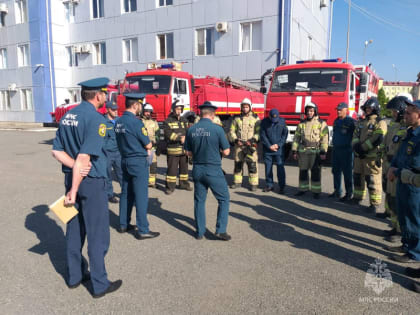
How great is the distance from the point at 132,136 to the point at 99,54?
2252 centimetres

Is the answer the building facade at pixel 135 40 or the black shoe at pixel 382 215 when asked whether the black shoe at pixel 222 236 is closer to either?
the black shoe at pixel 382 215

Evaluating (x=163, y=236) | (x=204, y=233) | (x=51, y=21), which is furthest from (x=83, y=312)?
(x=51, y=21)

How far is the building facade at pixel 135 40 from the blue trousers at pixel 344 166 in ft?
35.6

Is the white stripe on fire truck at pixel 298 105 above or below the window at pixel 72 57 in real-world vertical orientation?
below

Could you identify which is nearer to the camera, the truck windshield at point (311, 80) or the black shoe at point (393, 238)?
the black shoe at point (393, 238)

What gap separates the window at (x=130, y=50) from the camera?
22625mm

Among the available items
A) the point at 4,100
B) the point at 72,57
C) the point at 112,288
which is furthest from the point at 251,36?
the point at 4,100

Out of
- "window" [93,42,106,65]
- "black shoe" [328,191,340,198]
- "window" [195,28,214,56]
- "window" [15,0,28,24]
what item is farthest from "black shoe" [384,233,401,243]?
"window" [15,0,28,24]

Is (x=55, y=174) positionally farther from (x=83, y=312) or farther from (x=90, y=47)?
(x=90, y=47)

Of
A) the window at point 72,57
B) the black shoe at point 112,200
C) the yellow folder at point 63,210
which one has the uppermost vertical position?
the window at point 72,57

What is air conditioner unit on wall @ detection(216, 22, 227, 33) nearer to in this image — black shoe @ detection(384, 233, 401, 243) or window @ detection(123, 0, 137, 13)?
window @ detection(123, 0, 137, 13)

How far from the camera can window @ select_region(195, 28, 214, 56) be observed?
65.7 ft

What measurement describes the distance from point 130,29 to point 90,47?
13.1ft

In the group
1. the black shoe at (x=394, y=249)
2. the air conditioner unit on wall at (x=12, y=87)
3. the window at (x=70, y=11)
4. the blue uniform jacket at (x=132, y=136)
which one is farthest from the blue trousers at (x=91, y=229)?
the air conditioner unit on wall at (x=12, y=87)
